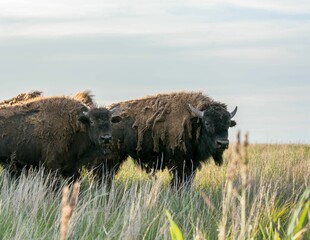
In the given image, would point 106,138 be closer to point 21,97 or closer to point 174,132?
point 174,132

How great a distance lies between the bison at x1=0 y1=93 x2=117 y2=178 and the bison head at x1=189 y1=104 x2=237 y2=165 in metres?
1.82

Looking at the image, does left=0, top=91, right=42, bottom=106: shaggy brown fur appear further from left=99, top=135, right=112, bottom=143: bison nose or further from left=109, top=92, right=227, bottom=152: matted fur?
left=99, top=135, right=112, bottom=143: bison nose

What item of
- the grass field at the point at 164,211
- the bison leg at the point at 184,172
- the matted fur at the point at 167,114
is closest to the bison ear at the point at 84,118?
the grass field at the point at 164,211

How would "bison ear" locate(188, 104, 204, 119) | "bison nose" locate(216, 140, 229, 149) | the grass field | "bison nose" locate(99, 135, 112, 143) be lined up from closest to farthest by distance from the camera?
the grass field
"bison nose" locate(99, 135, 112, 143)
"bison nose" locate(216, 140, 229, 149)
"bison ear" locate(188, 104, 204, 119)

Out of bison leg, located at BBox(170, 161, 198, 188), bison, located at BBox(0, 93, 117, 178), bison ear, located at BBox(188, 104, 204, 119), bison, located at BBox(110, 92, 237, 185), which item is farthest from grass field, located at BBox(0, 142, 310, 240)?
bison ear, located at BBox(188, 104, 204, 119)

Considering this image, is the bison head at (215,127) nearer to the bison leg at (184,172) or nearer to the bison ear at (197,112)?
the bison ear at (197,112)

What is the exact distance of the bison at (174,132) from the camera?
11696 millimetres

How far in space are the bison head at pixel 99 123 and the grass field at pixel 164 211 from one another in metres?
1.02

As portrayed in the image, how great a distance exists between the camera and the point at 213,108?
38.8 ft

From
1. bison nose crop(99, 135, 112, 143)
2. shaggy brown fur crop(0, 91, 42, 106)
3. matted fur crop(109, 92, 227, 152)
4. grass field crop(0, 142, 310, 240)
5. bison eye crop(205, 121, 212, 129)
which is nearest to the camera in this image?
grass field crop(0, 142, 310, 240)

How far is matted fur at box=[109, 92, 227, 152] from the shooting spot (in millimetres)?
12000

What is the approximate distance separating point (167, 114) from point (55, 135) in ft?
7.93

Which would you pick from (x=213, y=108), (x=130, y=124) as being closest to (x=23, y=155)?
(x=130, y=124)

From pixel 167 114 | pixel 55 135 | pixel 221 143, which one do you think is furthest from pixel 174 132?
pixel 55 135
